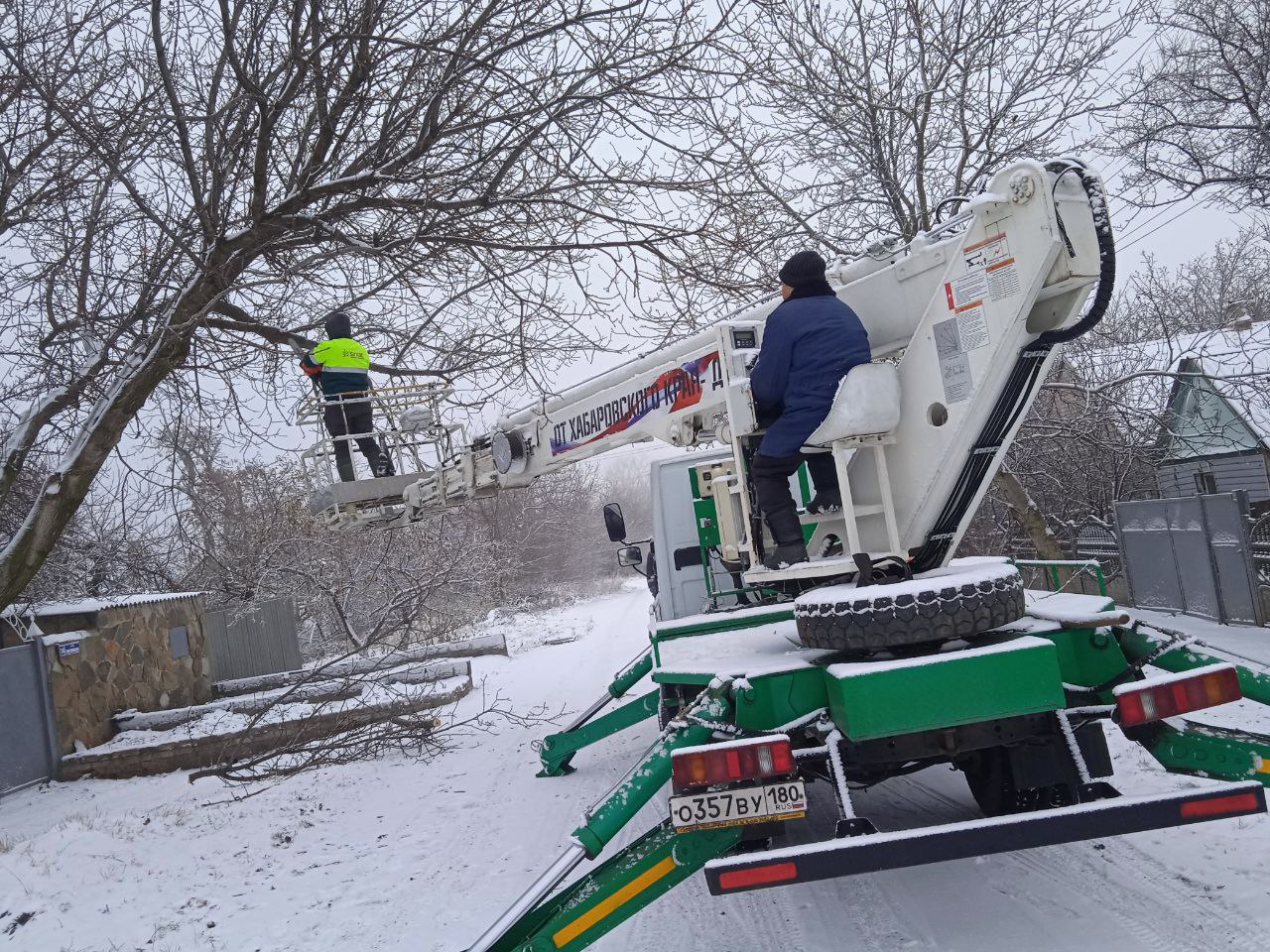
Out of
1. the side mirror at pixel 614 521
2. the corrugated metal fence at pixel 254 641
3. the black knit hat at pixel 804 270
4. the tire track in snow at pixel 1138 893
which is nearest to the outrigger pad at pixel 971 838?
the tire track in snow at pixel 1138 893

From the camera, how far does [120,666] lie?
11727 mm

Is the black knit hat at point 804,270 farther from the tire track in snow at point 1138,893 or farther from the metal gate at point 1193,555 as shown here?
the metal gate at point 1193,555

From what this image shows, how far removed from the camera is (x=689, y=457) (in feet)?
27.4

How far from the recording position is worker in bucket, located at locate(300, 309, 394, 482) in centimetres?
789

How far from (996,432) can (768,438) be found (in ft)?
3.45

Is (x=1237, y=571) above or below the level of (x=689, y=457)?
below

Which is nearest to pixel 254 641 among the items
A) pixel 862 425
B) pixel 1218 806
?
pixel 862 425

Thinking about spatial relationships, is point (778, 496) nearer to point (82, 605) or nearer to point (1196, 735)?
point (1196, 735)

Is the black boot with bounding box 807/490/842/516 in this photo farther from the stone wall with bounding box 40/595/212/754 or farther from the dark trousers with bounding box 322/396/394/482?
the stone wall with bounding box 40/595/212/754

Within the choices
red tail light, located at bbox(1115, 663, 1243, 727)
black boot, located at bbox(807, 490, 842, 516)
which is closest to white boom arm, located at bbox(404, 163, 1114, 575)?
black boot, located at bbox(807, 490, 842, 516)

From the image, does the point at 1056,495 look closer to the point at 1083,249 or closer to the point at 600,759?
the point at 600,759

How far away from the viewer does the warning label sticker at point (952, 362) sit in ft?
14.3

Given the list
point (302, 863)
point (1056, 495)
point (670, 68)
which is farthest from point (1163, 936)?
point (1056, 495)

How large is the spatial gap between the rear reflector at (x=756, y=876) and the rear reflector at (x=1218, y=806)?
57.1 inches
